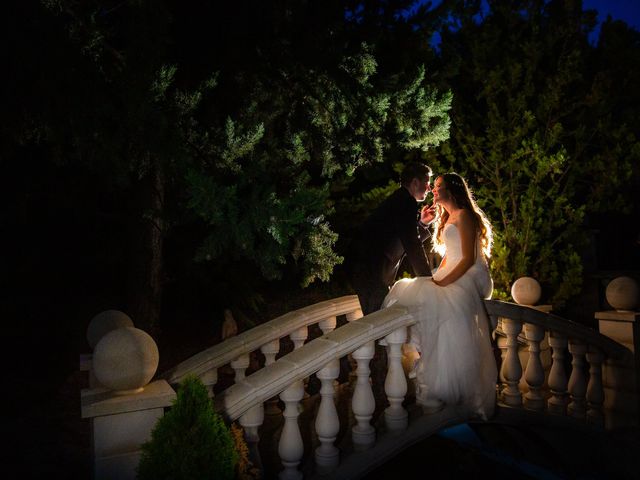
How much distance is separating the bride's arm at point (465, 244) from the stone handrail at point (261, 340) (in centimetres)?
181

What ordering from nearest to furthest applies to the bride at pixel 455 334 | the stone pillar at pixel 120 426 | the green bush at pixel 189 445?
the green bush at pixel 189 445, the stone pillar at pixel 120 426, the bride at pixel 455 334

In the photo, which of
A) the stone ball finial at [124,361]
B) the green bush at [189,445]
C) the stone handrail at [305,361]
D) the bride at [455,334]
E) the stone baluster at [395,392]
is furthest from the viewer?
the bride at [455,334]

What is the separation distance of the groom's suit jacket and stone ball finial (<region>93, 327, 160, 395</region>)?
8.17ft

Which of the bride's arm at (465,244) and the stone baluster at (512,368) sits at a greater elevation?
the bride's arm at (465,244)

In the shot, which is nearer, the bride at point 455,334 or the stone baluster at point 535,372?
the bride at point 455,334

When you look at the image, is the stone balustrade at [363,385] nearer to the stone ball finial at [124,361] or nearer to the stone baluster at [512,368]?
the stone baluster at [512,368]

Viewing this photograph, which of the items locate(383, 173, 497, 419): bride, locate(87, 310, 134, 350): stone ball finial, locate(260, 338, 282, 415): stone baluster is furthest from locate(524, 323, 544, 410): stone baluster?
locate(87, 310, 134, 350): stone ball finial

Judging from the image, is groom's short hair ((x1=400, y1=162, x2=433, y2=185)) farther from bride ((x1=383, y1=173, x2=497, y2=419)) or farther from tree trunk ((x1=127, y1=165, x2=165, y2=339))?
tree trunk ((x1=127, y1=165, x2=165, y2=339))

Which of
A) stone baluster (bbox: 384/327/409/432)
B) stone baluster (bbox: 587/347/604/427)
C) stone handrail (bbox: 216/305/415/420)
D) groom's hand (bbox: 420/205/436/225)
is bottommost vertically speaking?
stone baluster (bbox: 587/347/604/427)

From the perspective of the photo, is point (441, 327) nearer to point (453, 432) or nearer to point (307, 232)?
point (453, 432)

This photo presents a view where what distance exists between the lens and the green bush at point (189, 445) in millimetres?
2932

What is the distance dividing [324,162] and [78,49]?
3186mm

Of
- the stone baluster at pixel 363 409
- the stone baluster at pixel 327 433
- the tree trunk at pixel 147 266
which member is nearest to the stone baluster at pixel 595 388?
the stone baluster at pixel 363 409

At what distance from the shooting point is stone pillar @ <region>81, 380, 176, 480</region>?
3133 millimetres
